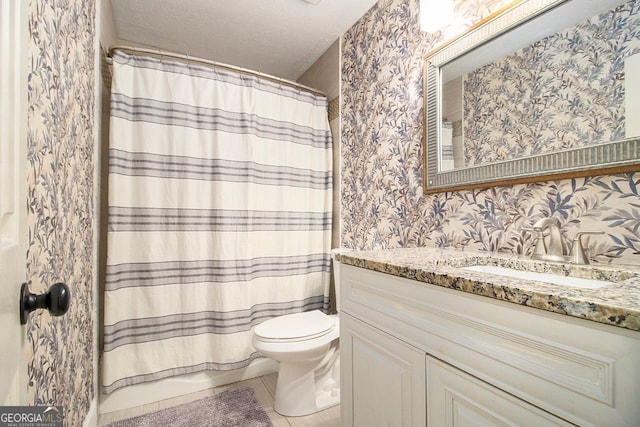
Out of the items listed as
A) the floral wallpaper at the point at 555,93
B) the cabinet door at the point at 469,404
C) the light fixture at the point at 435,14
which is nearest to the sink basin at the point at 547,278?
the cabinet door at the point at 469,404

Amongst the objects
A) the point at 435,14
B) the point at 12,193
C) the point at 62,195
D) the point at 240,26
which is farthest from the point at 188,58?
the point at 12,193

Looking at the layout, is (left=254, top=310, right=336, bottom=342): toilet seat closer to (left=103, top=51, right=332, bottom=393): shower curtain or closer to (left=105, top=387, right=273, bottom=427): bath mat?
(left=103, top=51, right=332, bottom=393): shower curtain

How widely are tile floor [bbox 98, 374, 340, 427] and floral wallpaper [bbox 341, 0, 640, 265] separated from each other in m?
0.95

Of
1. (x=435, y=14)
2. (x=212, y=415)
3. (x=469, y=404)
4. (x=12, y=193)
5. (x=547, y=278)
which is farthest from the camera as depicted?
(x=212, y=415)

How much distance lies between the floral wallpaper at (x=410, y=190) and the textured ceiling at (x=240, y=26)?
7.4 inches

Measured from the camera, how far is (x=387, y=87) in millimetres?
1704

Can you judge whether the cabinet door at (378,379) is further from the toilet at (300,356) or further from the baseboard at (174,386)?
the baseboard at (174,386)

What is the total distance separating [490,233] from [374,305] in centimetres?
58

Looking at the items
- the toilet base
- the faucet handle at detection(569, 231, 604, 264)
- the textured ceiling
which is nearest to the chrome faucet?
the faucet handle at detection(569, 231, 604, 264)

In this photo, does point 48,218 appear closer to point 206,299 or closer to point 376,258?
point 376,258

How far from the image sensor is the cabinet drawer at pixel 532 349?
0.48 metres

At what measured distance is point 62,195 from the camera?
96 centimetres

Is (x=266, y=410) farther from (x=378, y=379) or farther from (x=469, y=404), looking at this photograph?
(x=469, y=404)

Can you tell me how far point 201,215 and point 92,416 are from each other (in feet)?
3.60
